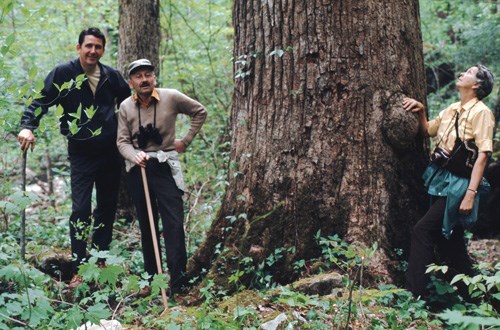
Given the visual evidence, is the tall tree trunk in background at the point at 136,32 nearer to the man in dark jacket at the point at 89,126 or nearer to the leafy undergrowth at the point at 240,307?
the man in dark jacket at the point at 89,126

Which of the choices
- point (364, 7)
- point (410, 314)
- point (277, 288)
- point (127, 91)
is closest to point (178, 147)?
point (127, 91)

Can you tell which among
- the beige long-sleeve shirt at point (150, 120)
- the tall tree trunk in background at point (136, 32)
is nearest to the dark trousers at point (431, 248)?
the beige long-sleeve shirt at point (150, 120)

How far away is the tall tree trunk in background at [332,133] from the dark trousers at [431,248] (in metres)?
0.21

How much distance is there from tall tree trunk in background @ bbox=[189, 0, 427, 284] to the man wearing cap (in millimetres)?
678

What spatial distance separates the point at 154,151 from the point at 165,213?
62 cm

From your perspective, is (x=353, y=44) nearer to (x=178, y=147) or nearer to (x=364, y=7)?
(x=364, y=7)

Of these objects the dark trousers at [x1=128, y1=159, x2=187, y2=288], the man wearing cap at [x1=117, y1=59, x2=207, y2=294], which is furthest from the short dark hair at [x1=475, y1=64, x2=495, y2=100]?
the dark trousers at [x1=128, y1=159, x2=187, y2=288]

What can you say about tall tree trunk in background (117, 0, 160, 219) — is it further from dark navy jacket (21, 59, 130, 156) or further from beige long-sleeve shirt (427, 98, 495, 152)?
beige long-sleeve shirt (427, 98, 495, 152)

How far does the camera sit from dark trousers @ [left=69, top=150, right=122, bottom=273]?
5.31 metres

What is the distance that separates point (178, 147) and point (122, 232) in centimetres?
219

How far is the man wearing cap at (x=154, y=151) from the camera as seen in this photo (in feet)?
16.5

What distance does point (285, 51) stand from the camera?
4559mm

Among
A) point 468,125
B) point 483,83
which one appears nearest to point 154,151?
point 468,125

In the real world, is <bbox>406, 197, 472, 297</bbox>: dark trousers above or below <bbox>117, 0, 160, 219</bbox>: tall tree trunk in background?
below
